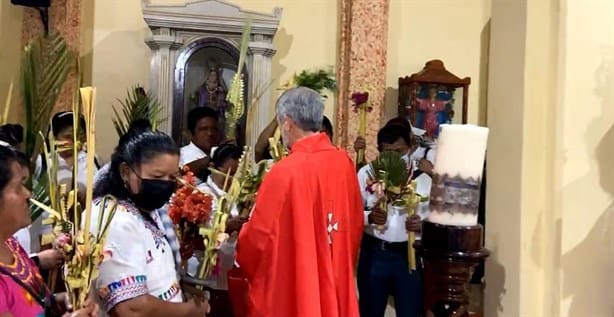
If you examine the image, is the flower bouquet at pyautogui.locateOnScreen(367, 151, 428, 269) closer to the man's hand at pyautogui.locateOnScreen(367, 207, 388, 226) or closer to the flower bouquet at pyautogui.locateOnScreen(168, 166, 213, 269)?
the man's hand at pyautogui.locateOnScreen(367, 207, 388, 226)

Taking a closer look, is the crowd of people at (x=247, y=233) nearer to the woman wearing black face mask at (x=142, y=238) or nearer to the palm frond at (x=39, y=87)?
the woman wearing black face mask at (x=142, y=238)

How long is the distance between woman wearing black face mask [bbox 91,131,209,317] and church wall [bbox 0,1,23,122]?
4087mm

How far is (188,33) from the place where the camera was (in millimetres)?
6207

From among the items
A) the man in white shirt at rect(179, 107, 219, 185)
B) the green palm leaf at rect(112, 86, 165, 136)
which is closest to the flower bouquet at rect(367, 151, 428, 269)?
the man in white shirt at rect(179, 107, 219, 185)

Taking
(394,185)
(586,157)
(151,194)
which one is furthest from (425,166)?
(151,194)

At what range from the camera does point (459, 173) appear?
2.08 metres

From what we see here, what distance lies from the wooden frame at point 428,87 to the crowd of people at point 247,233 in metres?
0.81

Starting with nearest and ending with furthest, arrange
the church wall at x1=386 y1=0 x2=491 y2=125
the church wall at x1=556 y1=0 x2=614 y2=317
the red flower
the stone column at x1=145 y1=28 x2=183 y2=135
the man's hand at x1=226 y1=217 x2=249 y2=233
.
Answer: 1. the church wall at x1=556 y1=0 x2=614 y2=317
2. the red flower
3. the man's hand at x1=226 y1=217 x2=249 y2=233
4. the stone column at x1=145 y1=28 x2=183 y2=135
5. the church wall at x1=386 y1=0 x2=491 y2=125

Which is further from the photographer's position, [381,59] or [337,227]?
[381,59]

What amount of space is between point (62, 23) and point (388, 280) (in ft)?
11.4

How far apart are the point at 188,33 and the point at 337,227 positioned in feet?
10.2

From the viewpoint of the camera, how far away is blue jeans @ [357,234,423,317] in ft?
15.0

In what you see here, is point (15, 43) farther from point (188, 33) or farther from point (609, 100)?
point (609, 100)

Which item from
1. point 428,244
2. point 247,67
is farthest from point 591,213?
point 247,67
